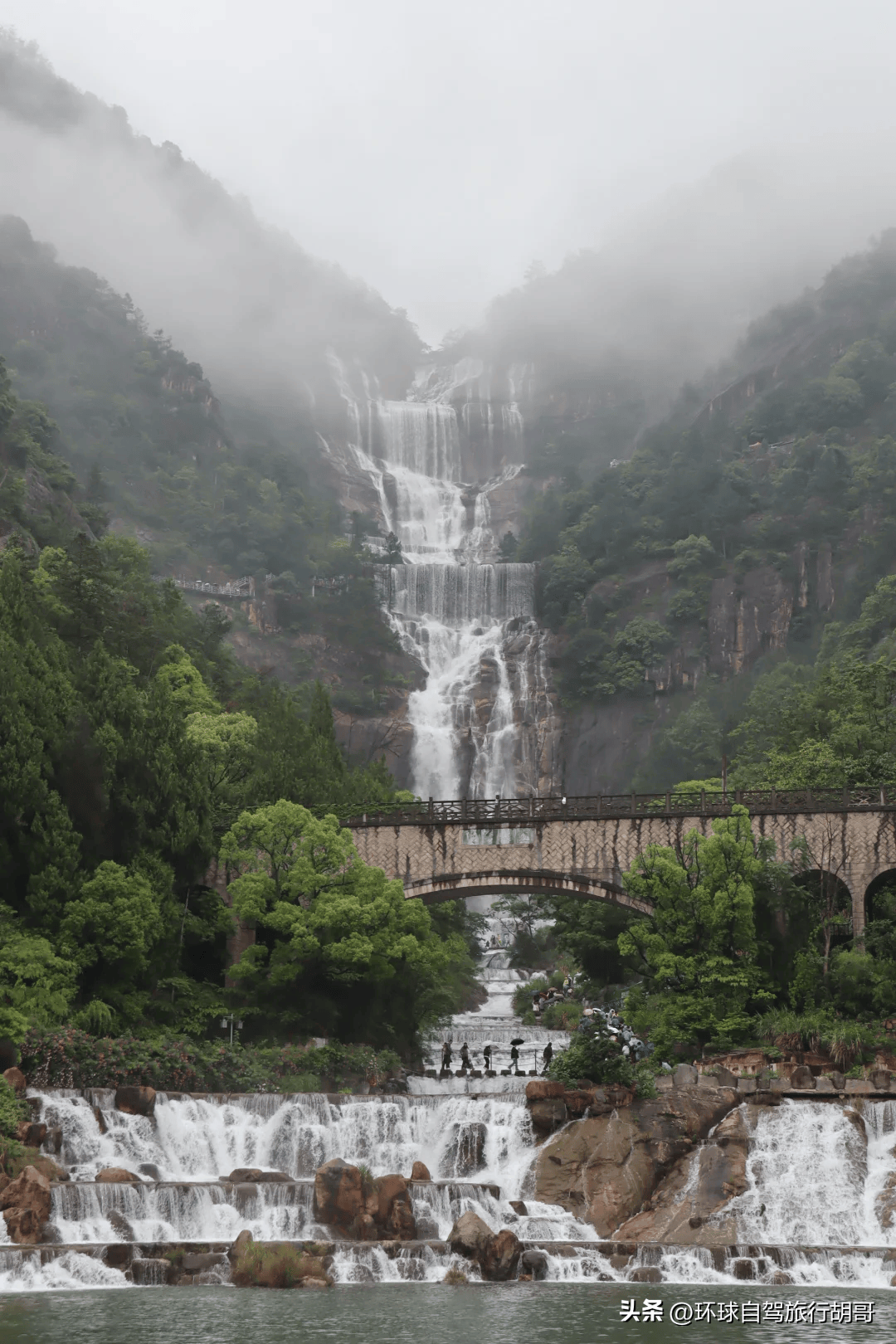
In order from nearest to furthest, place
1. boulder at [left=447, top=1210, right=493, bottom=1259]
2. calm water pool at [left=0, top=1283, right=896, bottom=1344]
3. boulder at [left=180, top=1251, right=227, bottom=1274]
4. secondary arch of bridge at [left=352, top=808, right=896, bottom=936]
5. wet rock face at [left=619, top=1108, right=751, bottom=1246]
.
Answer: calm water pool at [left=0, top=1283, right=896, bottom=1344]
boulder at [left=180, top=1251, right=227, bottom=1274]
boulder at [left=447, top=1210, right=493, bottom=1259]
wet rock face at [left=619, top=1108, right=751, bottom=1246]
secondary arch of bridge at [left=352, top=808, right=896, bottom=936]

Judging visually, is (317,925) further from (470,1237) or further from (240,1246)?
(240,1246)

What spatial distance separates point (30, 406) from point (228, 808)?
60.8 metres

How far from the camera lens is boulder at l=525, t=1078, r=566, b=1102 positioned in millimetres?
34594

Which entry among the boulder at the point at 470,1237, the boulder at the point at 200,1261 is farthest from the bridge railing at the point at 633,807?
the boulder at the point at 200,1261

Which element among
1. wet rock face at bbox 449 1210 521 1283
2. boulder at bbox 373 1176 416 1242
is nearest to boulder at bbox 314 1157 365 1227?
boulder at bbox 373 1176 416 1242

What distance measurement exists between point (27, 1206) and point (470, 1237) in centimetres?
926

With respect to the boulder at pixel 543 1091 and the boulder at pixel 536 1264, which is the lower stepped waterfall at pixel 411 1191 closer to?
the boulder at pixel 536 1264

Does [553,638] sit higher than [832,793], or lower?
higher

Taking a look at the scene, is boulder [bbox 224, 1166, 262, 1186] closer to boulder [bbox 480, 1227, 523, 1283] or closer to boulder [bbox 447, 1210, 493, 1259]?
boulder [bbox 447, 1210, 493, 1259]

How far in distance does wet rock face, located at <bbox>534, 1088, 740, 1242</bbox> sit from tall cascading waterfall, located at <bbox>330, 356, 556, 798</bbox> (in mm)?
61207

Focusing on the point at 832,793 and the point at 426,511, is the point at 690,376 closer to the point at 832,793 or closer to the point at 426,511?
the point at 426,511

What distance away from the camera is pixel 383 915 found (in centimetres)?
4319

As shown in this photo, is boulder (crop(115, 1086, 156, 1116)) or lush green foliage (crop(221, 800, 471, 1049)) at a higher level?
lush green foliage (crop(221, 800, 471, 1049))

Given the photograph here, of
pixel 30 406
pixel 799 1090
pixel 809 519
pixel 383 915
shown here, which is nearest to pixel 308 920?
pixel 383 915
